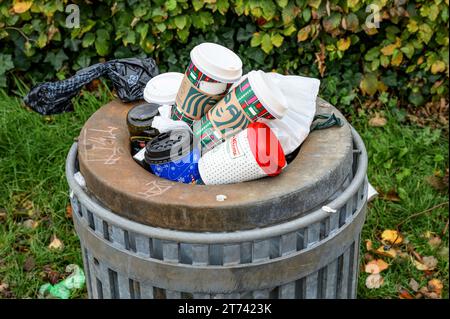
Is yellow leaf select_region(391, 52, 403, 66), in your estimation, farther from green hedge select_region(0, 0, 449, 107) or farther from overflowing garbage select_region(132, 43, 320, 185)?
overflowing garbage select_region(132, 43, 320, 185)

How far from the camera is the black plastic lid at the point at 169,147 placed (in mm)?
→ 2104

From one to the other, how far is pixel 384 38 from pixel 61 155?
196 cm

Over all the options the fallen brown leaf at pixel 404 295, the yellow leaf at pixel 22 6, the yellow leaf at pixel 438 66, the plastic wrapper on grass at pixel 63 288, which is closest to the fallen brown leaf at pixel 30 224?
the plastic wrapper on grass at pixel 63 288

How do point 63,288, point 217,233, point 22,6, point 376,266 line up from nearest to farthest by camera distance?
point 217,233 → point 63,288 → point 376,266 → point 22,6

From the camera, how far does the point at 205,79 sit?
2.15 m

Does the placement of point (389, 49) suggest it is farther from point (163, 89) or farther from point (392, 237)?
point (163, 89)

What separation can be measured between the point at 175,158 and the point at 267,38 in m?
1.93

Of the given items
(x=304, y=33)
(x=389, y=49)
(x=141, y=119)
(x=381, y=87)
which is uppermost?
(x=141, y=119)

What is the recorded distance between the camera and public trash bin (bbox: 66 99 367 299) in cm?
193

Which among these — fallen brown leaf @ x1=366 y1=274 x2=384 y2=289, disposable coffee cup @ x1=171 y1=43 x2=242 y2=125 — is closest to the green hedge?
fallen brown leaf @ x1=366 y1=274 x2=384 y2=289

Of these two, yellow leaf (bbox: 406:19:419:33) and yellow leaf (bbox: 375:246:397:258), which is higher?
yellow leaf (bbox: 406:19:419:33)

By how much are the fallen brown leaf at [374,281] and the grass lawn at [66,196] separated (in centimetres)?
2

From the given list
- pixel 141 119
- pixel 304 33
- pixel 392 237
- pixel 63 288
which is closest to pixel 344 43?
pixel 304 33

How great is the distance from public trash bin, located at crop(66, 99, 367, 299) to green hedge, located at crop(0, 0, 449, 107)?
5.63 ft
